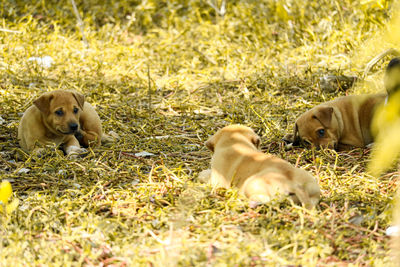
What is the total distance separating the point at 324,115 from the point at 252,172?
211 cm

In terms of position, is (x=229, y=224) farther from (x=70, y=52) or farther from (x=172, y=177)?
(x=70, y=52)

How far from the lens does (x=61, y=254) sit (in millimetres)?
3746

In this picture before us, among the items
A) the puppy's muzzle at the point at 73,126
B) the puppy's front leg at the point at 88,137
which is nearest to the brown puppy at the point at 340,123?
the puppy's front leg at the point at 88,137

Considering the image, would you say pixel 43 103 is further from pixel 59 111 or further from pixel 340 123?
pixel 340 123

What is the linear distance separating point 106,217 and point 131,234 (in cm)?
51

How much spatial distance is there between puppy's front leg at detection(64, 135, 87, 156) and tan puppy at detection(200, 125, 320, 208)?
72.6 inches

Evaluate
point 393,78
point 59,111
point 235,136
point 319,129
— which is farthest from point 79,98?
point 393,78

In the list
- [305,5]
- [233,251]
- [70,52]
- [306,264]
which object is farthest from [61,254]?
[305,5]

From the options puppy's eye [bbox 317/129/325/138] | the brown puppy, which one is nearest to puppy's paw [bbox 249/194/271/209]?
the brown puppy

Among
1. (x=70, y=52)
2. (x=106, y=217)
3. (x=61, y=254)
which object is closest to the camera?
(x=61, y=254)

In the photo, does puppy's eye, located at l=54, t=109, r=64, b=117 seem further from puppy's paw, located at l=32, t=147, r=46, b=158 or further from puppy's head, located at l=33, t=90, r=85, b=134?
puppy's paw, located at l=32, t=147, r=46, b=158

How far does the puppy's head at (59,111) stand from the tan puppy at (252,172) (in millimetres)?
2025

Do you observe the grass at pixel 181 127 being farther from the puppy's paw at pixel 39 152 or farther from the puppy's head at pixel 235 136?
the puppy's head at pixel 235 136

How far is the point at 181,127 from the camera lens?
764 cm
